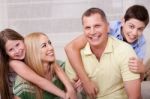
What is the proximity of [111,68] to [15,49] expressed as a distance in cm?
50

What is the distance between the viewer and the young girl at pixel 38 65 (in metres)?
1.65

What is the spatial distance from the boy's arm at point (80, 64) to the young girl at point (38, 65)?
86 millimetres

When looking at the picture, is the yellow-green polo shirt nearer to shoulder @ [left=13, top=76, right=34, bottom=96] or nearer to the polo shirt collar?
the polo shirt collar

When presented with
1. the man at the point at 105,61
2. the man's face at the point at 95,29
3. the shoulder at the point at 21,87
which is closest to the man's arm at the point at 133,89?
the man at the point at 105,61

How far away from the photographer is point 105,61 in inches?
65.4

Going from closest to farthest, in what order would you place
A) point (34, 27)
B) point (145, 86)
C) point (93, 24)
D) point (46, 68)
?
1. point (93, 24)
2. point (46, 68)
3. point (145, 86)
4. point (34, 27)

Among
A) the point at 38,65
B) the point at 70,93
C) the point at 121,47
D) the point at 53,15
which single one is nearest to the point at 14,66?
the point at 38,65

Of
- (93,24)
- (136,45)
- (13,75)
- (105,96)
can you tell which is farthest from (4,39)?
(136,45)

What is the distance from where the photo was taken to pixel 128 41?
5.86ft

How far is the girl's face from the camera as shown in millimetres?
1721

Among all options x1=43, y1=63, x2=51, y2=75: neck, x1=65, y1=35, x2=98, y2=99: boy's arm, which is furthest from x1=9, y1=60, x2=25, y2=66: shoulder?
x1=65, y1=35, x2=98, y2=99: boy's arm

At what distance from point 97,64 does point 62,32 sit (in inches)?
40.7

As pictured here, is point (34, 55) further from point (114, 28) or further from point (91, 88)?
point (114, 28)

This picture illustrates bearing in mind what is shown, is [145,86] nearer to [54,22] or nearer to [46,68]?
[46,68]
